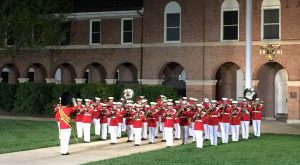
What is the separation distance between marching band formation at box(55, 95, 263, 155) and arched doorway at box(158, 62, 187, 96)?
1544cm

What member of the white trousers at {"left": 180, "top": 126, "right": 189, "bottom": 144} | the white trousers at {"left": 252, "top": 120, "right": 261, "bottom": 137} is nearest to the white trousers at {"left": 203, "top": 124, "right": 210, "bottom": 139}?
the white trousers at {"left": 180, "top": 126, "right": 189, "bottom": 144}

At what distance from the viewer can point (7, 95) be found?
4153 cm

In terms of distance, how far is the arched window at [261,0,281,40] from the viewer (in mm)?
36375

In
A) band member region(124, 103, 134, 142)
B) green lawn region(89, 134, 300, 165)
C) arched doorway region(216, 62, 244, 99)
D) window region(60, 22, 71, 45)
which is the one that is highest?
window region(60, 22, 71, 45)

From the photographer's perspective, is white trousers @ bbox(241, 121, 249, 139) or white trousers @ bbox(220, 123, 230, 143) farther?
white trousers @ bbox(241, 121, 249, 139)

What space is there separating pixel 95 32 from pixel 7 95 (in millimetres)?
8293

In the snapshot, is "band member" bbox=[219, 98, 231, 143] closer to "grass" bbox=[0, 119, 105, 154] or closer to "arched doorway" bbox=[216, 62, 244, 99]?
"grass" bbox=[0, 119, 105, 154]

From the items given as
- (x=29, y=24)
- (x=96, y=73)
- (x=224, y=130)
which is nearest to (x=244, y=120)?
(x=224, y=130)

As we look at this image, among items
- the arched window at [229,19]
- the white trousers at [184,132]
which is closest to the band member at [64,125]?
the white trousers at [184,132]

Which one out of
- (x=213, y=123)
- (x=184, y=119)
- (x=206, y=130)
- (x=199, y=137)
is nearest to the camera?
(x=199, y=137)

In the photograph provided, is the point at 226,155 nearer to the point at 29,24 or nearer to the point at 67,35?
the point at 29,24

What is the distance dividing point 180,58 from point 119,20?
618 centimetres

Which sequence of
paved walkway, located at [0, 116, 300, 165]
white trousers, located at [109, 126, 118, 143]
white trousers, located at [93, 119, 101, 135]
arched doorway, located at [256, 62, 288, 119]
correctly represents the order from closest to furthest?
paved walkway, located at [0, 116, 300, 165]
white trousers, located at [109, 126, 118, 143]
white trousers, located at [93, 119, 101, 135]
arched doorway, located at [256, 62, 288, 119]

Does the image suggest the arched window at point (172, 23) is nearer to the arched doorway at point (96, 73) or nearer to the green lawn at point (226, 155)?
the arched doorway at point (96, 73)
